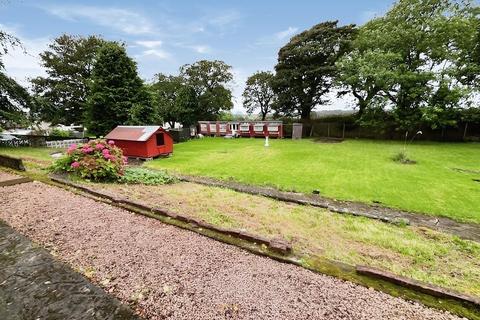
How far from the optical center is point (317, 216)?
228 inches

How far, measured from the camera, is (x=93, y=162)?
23.7 feet

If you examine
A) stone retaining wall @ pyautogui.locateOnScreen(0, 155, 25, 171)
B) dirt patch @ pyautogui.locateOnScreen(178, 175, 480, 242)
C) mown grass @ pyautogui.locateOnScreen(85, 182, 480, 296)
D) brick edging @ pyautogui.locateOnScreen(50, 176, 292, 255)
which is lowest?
dirt patch @ pyautogui.locateOnScreen(178, 175, 480, 242)

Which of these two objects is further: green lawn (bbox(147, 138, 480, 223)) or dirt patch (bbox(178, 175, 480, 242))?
green lawn (bbox(147, 138, 480, 223))

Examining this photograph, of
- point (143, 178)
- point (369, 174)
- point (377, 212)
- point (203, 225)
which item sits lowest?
point (377, 212)

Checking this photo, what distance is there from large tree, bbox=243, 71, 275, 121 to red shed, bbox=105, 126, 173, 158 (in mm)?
22425

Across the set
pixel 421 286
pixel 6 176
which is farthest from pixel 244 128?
pixel 421 286

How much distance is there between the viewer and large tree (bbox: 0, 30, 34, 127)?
15781mm

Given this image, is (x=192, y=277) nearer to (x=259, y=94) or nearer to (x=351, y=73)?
(x=351, y=73)

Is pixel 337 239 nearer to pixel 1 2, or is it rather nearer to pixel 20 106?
pixel 1 2

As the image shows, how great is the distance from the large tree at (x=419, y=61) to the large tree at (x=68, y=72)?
1086 inches

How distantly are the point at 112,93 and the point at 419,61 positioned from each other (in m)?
26.7

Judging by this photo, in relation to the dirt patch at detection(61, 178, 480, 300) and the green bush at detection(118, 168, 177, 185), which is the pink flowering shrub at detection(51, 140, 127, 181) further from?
the dirt patch at detection(61, 178, 480, 300)

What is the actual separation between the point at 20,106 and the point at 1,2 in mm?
10035

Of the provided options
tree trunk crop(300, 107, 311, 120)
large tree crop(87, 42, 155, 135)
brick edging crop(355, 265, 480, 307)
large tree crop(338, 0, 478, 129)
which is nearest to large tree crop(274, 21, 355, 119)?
tree trunk crop(300, 107, 311, 120)
